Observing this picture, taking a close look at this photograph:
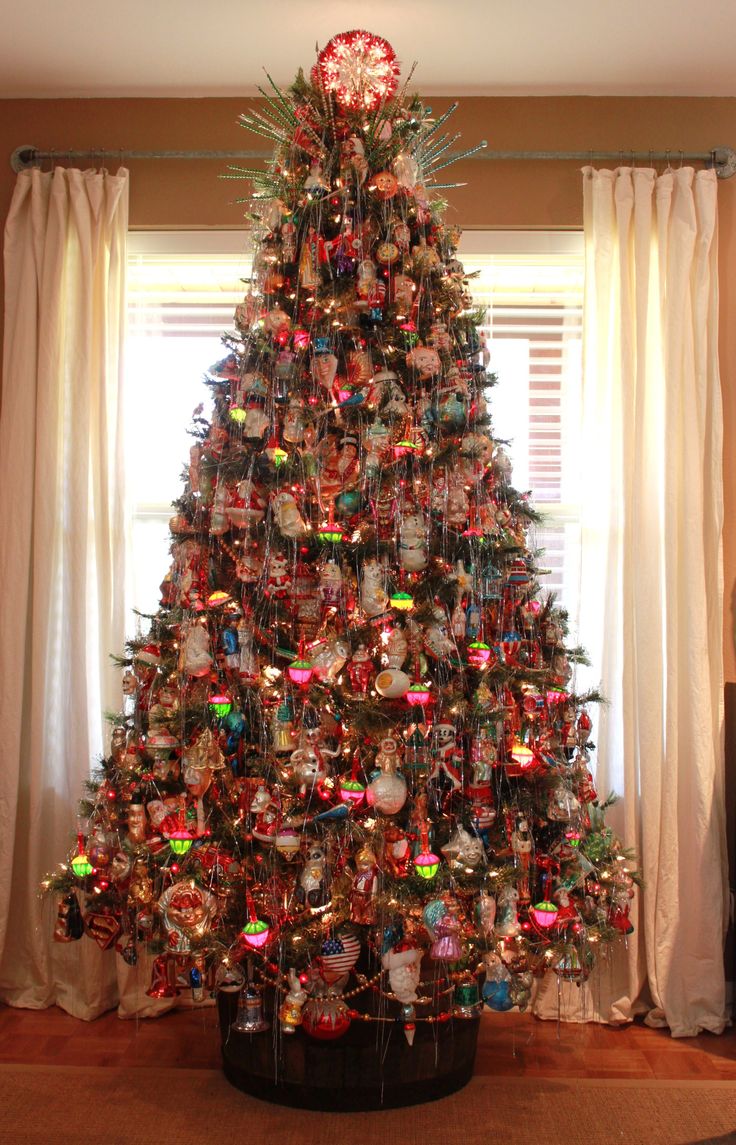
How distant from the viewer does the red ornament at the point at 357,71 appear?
220 centimetres

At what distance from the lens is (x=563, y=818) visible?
83.6 inches

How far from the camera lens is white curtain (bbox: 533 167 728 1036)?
2.74 metres

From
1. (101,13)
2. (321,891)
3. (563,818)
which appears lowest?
(321,891)

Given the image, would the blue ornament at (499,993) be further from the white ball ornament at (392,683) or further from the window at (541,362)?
the window at (541,362)

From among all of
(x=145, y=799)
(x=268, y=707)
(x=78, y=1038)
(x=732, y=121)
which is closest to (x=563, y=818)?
(x=268, y=707)

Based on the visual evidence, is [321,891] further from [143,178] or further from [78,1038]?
[143,178]

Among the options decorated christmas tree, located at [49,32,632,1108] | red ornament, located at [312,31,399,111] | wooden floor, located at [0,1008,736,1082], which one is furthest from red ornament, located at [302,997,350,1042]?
red ornament, located at [312,31,399,111]

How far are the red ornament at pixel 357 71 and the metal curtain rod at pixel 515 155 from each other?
0.75m

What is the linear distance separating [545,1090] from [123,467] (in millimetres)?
2013

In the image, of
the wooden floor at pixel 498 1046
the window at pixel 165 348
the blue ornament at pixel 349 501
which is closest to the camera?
the blue ornament at pixel 349 501

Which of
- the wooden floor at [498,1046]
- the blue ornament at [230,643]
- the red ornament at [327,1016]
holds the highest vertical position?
the blue ornament at [230,643]

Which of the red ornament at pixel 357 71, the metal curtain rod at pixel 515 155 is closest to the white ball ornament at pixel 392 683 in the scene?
the red ornament at pixel 357 71

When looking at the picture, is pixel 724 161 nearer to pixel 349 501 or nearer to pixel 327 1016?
pixel 349 501

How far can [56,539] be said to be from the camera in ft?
9.40
